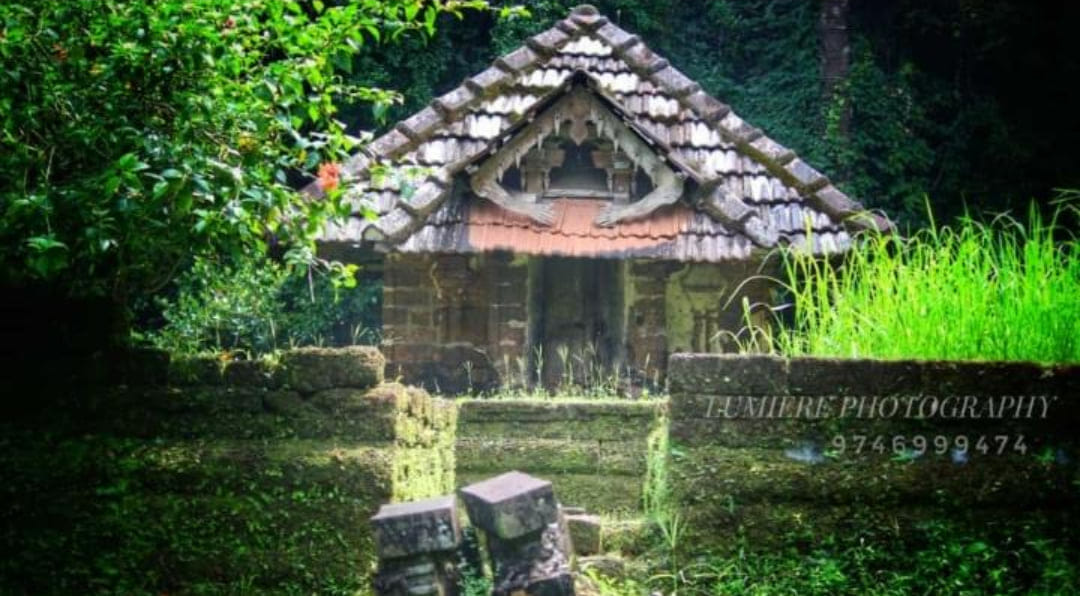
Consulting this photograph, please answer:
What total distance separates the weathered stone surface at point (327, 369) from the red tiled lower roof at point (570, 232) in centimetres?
455

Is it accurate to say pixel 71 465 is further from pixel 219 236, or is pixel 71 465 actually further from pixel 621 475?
pixel 621 475

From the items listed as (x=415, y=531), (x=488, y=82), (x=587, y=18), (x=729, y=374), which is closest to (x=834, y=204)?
(x=587, y=18)

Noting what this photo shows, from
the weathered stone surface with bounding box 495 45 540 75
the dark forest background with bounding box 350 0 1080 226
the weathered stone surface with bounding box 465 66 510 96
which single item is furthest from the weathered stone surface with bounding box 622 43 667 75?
the dark forest background with bounding box 350 0 1080 226

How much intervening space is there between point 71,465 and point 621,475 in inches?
139

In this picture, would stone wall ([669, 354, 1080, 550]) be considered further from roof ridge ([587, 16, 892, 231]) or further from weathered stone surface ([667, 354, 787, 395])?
roof ridge ([587, 16, 892, 231])

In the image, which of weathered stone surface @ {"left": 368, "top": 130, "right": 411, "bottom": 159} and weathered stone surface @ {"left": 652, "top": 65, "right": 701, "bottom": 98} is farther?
weathered stone surface @ {"left": 652, "top": 65, "right": 701, "bottom": 98}

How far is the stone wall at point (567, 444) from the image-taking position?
6.99 m

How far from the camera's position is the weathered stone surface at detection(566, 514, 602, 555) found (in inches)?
201

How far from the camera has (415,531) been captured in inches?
166

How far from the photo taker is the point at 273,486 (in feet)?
16.0

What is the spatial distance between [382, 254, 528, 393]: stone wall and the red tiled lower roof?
0.51 metres

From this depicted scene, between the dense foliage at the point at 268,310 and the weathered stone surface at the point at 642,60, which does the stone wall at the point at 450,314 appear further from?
the weathered stone surface at the point at 642,60

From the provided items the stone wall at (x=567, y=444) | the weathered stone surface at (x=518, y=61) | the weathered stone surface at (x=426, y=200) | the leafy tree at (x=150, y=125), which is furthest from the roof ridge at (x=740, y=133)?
the leafy tree at (x=150, y=125)

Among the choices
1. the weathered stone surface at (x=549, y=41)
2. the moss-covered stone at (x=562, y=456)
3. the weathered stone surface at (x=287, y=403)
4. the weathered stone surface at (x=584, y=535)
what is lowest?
the weathered stone surface at (x=584, y=535)
